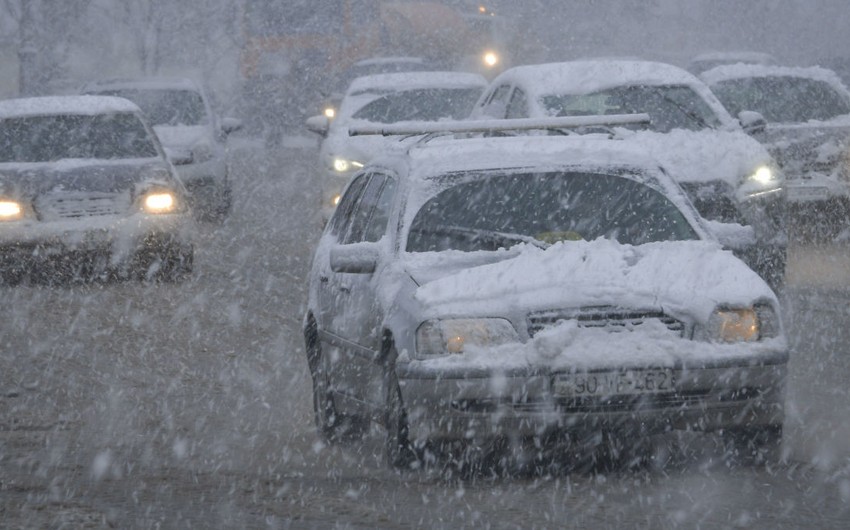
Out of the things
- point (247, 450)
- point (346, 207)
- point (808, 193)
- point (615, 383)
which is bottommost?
point (247, 450)

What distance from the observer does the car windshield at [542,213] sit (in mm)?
7289

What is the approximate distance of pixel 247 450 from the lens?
755 centimetres

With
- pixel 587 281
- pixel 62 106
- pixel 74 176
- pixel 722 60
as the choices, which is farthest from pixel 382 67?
pixel 587 281

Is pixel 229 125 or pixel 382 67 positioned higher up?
pixel 382 67

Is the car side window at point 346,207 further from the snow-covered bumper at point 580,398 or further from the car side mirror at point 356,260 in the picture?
the snow-covered bumper at point 580,398

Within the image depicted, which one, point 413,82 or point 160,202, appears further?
point 413,82

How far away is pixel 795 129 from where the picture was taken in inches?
615

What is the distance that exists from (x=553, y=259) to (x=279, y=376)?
3211 millimetres

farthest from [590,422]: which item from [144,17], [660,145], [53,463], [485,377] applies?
[144,17]

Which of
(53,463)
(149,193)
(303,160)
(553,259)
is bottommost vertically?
(53,463)

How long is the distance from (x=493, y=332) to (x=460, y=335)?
0.41 ft

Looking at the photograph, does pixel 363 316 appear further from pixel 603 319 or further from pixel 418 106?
pixel 418 106

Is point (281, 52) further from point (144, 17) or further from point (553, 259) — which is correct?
Result: point (553, 259)

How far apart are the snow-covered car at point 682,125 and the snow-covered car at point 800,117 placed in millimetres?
830
